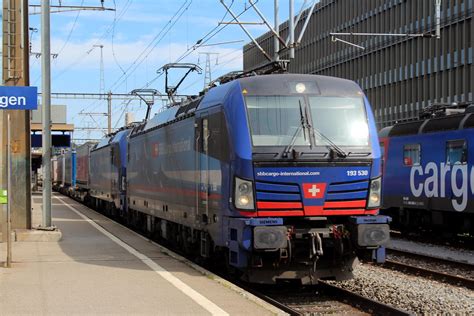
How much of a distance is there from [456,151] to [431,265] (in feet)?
14.5

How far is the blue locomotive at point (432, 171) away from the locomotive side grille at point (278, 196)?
8.46m

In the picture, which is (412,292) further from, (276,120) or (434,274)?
(276,120)

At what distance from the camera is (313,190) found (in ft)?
32.4

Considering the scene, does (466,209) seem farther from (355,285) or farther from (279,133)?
(279,133)

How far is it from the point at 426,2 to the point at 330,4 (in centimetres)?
1802

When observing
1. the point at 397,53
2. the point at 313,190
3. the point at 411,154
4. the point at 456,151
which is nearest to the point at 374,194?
the point at 313,190

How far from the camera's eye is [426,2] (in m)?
57.0

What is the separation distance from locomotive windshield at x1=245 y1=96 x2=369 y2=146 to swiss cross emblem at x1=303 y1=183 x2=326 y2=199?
61cm

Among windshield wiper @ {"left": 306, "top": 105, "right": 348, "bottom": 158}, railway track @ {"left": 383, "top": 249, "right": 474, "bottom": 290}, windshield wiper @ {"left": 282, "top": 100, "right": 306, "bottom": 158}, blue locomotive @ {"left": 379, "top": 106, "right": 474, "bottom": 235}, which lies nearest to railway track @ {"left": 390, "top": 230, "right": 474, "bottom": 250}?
blue locomotive @ {"left": 379, "top": 106, "right": 474, "bottom": 235}

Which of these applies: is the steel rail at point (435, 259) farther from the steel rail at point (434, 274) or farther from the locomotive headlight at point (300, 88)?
the locomotive headlight at point (300, 88)

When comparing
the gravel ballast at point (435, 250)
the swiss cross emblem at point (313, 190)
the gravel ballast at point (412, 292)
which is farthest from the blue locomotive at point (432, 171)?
the swiss cross emblem at point (313, 190)

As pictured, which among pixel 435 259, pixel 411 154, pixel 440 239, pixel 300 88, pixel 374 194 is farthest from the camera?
pixel 440 239

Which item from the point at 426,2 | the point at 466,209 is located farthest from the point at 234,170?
the point at 426,2

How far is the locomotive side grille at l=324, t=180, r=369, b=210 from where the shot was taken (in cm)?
999
